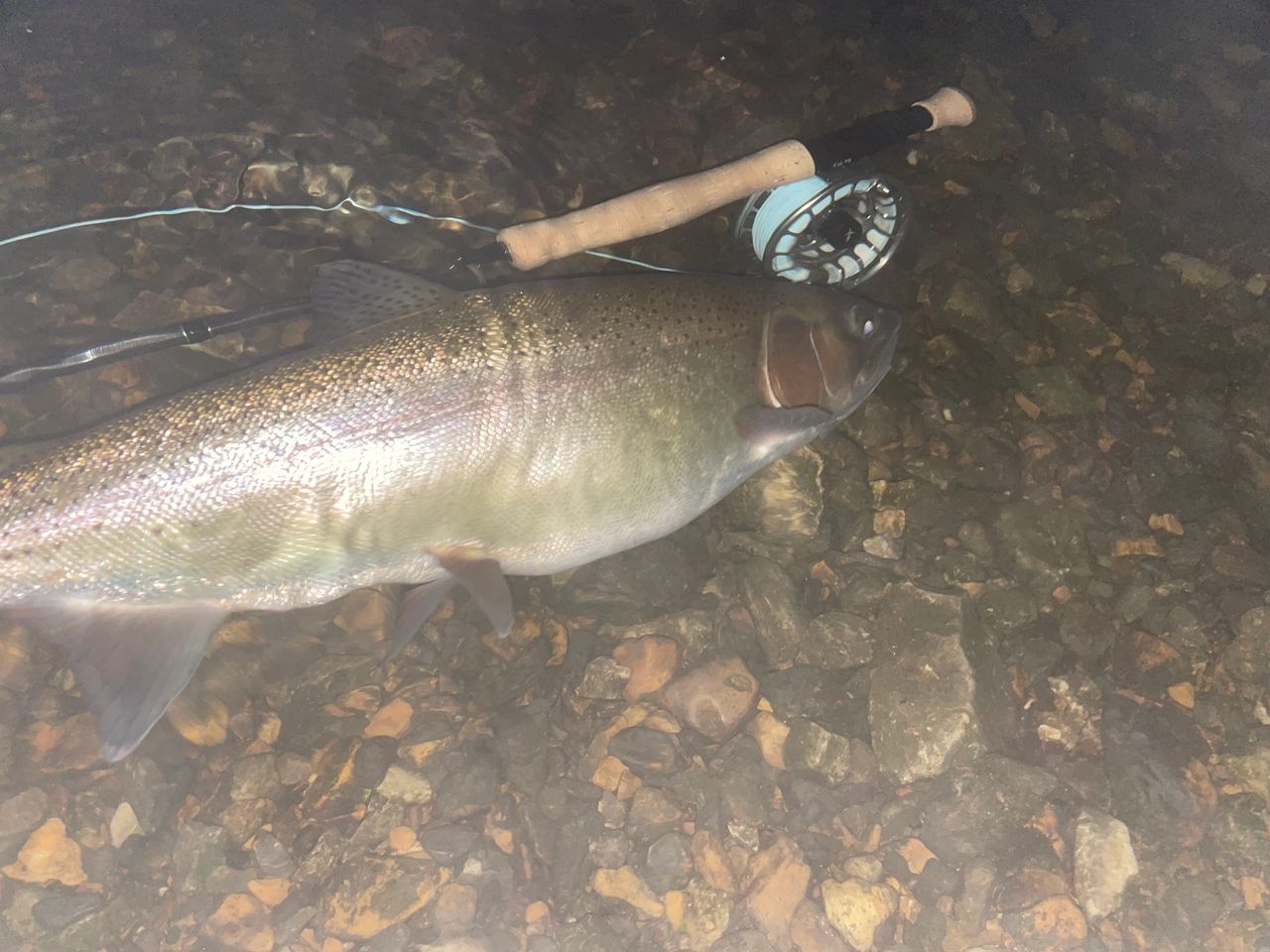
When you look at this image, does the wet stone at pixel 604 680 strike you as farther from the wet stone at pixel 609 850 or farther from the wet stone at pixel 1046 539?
the wet stone at pixel 1046 539

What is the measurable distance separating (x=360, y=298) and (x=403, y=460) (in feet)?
1.55

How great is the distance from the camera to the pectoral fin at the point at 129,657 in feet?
6.16

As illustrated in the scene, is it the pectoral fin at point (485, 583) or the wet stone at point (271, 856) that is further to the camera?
the wet stone at point (271, 856)

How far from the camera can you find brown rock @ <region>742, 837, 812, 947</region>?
2.13 metres

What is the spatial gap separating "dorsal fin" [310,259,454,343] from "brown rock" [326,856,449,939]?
152 centimetres

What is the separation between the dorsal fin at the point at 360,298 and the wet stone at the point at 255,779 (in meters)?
1.34

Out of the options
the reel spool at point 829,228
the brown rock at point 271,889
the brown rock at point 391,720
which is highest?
the reel spool at point 829,228

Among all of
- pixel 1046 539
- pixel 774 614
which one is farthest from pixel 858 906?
pixel 1046 539

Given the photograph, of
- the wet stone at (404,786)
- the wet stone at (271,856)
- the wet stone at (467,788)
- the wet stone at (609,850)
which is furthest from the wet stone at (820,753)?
the wet stone at (271,856)

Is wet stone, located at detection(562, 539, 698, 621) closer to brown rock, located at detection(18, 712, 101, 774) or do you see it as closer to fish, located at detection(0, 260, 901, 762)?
fish, located at detection(0, 260, 901, 762)

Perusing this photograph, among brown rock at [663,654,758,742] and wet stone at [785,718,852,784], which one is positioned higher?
brown rock at [663,654,758,742]

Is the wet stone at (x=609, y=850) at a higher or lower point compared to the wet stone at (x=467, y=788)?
lower

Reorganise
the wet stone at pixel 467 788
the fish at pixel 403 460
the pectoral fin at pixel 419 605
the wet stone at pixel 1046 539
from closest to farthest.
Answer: the fish at pixel 403 460 → the pectoral fin at pixel 419 605 → the wet stone at pixel 467 788 → the wet stone at pixel 1046 539

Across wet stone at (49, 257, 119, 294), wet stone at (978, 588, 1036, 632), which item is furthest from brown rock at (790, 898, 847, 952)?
wet stone at (49, 257, 119, 294)
